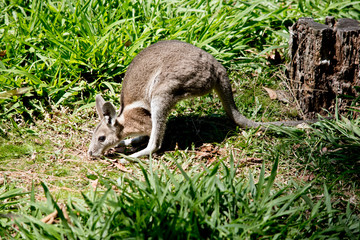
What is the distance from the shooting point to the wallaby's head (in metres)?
4.73

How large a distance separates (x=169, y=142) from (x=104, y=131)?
31.6 inches

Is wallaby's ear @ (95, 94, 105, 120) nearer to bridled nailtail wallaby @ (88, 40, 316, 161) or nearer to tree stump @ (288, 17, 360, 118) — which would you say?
bridled nailtail wallaby @ (88, 40, 316, 161)

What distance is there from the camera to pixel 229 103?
16.0 feet

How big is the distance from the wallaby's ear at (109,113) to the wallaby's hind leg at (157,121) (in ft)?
1.50

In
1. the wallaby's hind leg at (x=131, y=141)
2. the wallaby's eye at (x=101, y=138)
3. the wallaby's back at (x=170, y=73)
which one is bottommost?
the wallaby's hind leg at (x=131, y=141)

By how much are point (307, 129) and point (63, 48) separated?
3.30 meters

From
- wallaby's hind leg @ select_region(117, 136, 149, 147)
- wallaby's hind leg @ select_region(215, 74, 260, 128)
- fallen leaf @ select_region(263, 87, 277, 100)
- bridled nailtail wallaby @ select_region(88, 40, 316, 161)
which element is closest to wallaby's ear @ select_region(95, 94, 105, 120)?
bridled nailtail wallaby @ select_region(88, 40, 316, 161)

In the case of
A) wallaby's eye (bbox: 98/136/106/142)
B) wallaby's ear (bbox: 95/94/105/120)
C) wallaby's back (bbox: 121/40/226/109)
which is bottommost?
wallaby's eye (bbox: 98/136/106/142)

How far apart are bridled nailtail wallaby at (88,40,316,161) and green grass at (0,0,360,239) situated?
0.26 m

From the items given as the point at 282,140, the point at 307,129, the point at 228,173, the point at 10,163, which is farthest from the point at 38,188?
the point at 307,129

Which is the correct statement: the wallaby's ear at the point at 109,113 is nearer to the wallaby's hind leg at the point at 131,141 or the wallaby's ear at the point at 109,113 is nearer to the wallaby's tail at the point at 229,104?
the wallaby's hind leg at the point at 131,141

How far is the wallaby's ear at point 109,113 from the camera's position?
15.4 feet

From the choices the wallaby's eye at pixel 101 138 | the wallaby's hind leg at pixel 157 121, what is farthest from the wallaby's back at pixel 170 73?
the wallaby's eye at pixel 101 138

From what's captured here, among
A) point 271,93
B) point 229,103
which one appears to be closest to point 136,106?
point 229,103
